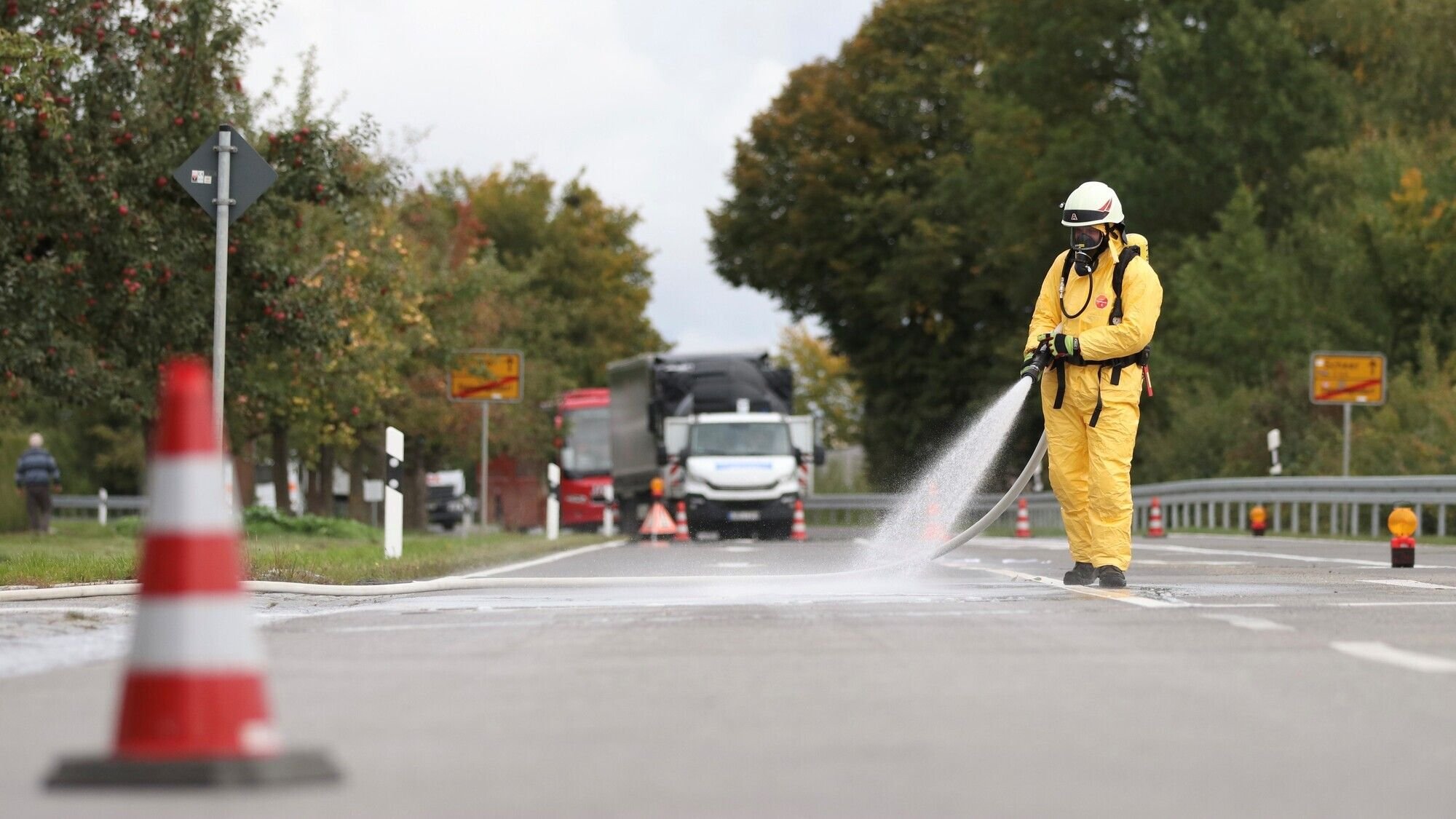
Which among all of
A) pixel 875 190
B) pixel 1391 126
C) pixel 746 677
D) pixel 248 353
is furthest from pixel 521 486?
pixel 746 677

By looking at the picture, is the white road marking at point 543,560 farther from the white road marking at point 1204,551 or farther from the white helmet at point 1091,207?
the white helmet at point 1091,207

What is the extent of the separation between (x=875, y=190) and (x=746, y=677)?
48037 millimetres

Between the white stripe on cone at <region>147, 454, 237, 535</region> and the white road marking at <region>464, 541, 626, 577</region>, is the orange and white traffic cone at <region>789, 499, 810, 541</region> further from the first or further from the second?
the white stripe on cone at <region>147, 454, 237, 535</region>

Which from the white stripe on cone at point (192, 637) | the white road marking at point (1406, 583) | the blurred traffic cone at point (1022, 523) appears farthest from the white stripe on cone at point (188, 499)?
the blurred traffic cone at point (1022, 523)

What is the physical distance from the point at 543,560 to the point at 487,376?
14.4 metres

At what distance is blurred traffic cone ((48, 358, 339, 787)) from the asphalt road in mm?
65

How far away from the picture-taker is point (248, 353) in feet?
87.0

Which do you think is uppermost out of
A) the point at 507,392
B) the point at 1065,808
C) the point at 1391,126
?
the point at 1391,126

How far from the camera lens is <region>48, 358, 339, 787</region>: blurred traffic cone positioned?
4691 millimetres

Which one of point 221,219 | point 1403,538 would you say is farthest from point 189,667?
point 1403,538

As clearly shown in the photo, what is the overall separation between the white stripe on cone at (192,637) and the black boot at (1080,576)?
27.2 ft

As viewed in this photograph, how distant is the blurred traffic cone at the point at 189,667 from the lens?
4.69 metres

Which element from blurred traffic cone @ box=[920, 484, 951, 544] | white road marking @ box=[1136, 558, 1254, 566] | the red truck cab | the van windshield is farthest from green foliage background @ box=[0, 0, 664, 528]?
the red truck cab

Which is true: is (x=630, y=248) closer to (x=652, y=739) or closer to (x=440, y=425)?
(x=440, y=425)
